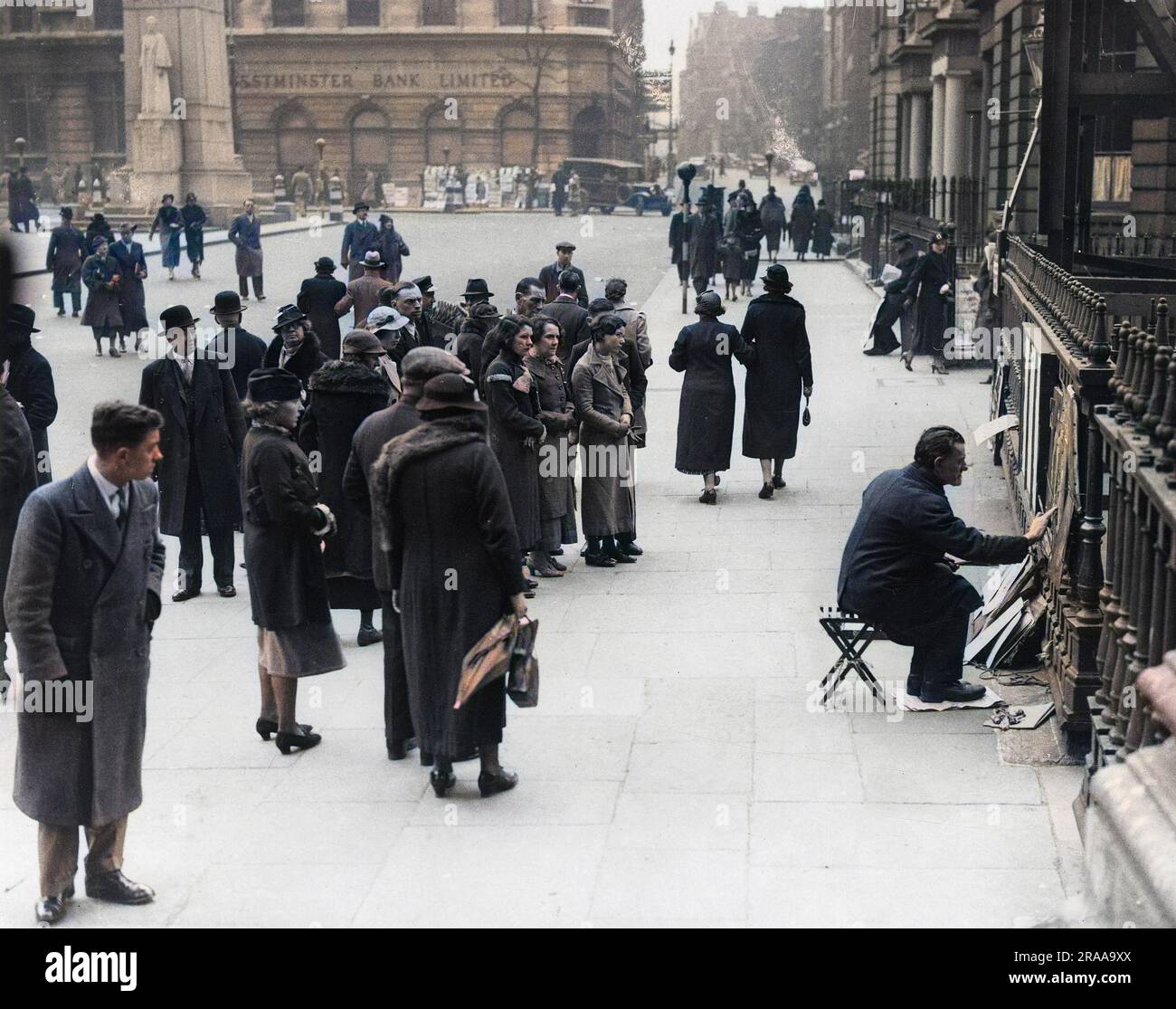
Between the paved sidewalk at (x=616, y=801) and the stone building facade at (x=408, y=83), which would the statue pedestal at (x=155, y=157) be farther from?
the paved sidewalk at (x=616, y=801)

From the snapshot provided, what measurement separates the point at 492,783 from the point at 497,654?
0.63m

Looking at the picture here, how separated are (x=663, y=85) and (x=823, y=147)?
31.6ft

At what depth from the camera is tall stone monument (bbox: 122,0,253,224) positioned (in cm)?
3988

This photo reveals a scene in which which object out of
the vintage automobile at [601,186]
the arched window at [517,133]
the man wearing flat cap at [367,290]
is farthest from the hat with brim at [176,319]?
the arched window at [517,133]

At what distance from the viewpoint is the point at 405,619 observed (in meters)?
7.05

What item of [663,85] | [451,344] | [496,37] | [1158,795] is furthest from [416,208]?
[1158,795]

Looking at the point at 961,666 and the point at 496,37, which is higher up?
the point at 496,37

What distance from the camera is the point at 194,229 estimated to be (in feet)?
104

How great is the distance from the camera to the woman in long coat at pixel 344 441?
9141 millimetres

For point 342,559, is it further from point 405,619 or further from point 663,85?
point 663,85

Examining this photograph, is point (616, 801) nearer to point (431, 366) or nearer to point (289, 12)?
point (431, 366)

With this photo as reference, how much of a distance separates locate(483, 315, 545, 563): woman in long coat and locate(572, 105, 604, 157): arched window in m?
60.7
